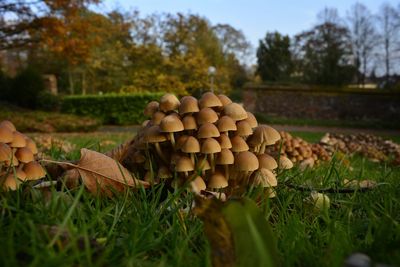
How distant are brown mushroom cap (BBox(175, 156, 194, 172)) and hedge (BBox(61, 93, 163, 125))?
49.9 feet

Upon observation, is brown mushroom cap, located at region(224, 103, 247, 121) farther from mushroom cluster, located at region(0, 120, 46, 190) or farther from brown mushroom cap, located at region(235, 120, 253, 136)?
mushroom cluster, located at region(0, 120, 46, 190)

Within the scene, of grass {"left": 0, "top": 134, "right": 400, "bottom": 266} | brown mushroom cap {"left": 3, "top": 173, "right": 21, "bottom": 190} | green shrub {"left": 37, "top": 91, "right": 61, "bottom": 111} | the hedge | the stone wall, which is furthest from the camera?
the stone wall

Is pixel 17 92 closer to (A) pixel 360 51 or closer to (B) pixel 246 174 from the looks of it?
(B) pixel 246 174

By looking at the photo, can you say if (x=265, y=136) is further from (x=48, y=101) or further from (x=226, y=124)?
(x=48, y=101)

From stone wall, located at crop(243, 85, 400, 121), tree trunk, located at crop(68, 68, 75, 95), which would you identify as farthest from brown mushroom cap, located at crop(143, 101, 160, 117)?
tree trunk, located at crop(68, 68, 75, 95)

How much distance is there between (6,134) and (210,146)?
1.82ft

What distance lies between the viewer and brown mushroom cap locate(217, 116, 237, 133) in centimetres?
108

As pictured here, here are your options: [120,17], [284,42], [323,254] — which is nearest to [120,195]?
[323,254]

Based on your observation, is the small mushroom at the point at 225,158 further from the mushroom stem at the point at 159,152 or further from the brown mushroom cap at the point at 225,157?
the mushroom stem at the point at 159,152

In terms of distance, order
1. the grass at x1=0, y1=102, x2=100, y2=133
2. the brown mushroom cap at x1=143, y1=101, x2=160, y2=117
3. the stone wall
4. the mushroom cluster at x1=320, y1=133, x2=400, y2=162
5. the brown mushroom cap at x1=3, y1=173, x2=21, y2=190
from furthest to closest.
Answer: the stone wall
the grass at x1=0, y1=102, x2=100, y2=133
the mushroom cluster at x1=320, y1=133, x2=400, y2=162
the brown mushroom cap at x1=143, y1=101, x2=160, y2=117
the brown mushroom cap at x1=3, y1=173, x2=21, y2=190

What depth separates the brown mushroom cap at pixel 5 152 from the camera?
0.94 meters

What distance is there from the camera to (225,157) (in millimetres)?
1075

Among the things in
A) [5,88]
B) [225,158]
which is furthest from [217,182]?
[5,88]

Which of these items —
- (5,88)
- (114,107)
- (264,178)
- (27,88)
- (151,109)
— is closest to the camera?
(264,178)
